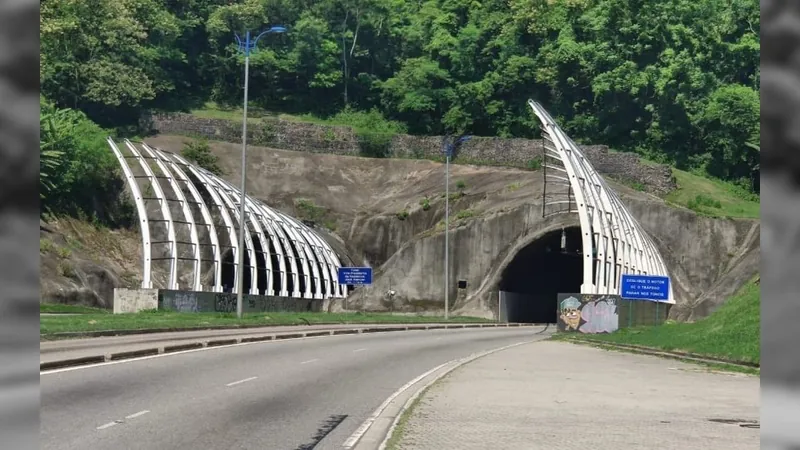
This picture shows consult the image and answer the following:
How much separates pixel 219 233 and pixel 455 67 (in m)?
44.1

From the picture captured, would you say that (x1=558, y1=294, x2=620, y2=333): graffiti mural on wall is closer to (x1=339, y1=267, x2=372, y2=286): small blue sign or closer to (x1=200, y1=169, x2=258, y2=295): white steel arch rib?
(x1=339, y1=267, x2=372, y2=286): small blue sign

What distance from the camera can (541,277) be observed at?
99.0 m

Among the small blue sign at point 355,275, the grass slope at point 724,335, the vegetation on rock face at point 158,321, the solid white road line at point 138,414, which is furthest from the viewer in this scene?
the small blue sign at point 355,275

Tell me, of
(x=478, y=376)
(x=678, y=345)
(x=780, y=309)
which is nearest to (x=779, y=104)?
(x=780, y=309)

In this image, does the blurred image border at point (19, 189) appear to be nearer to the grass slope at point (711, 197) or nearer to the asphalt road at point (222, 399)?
the asphalt road at point (222, 399)

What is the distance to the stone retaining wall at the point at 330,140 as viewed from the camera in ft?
370

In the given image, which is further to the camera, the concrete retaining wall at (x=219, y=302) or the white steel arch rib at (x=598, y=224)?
the white steel arch rib at (x=598, y=224)

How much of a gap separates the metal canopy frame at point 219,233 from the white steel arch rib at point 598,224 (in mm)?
19577

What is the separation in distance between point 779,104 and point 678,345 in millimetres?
38830

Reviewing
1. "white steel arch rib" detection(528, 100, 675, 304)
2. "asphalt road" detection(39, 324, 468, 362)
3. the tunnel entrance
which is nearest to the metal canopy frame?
the tunnel entrance

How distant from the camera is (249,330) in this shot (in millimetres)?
50125

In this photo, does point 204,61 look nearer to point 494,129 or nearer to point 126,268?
point 494,129

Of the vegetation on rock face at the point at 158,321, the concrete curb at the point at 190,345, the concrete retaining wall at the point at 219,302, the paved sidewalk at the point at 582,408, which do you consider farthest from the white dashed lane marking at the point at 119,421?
the concrete retaining wall at the point at 219,302

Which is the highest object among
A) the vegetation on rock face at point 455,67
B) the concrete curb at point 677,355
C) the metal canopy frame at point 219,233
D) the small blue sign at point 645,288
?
the vegetation on rock face at point 455,67
